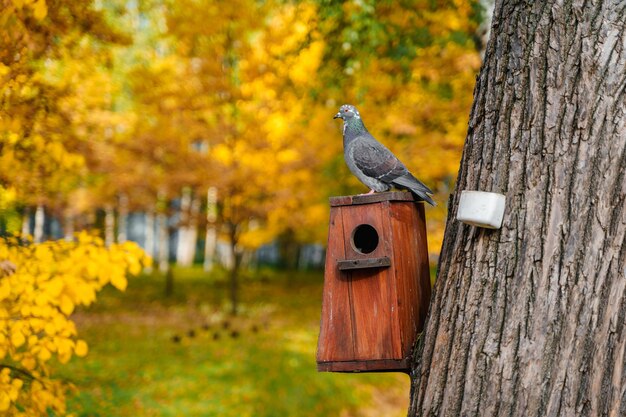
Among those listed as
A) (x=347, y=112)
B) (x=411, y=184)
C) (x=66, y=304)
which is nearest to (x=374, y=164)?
(x=411, y=184)

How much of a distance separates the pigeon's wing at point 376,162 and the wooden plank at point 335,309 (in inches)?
9.2

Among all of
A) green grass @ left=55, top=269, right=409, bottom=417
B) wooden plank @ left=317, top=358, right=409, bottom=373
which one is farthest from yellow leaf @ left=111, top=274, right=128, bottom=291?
green grass @ left=55, top=269, right=409, bottom=417

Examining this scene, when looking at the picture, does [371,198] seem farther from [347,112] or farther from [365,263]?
[347,112]

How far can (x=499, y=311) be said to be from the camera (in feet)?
7.72

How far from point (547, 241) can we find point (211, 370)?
6.68 metres

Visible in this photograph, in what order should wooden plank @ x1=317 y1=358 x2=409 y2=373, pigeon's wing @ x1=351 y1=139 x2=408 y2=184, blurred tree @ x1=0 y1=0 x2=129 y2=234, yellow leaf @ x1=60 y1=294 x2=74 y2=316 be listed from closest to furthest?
wooden plank @ x1=317 y1=358 x2=409 y2=373
pigeon's wing @ x1=351 y1=139 x2=408 y2=184
yellow leaf @ x1=60 y1=294 x2=74 y2=316
blurred tree @ x1=0 y1=0 x2=129 y2=234

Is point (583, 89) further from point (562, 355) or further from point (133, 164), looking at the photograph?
point (133, 164)

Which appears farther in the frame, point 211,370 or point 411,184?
point 211,370

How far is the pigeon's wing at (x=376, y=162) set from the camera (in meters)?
3.18

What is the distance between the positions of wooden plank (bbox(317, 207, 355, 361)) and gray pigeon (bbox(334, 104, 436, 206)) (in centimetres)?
22

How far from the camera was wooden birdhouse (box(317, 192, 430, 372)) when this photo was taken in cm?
301

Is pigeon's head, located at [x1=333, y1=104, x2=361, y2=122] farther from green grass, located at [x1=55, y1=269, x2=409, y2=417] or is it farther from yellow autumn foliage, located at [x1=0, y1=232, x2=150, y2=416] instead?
green grass, located at [x1=55, y1=269, x2=409, y2=417]

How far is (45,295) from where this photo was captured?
3230mm

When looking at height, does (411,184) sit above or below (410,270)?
above
